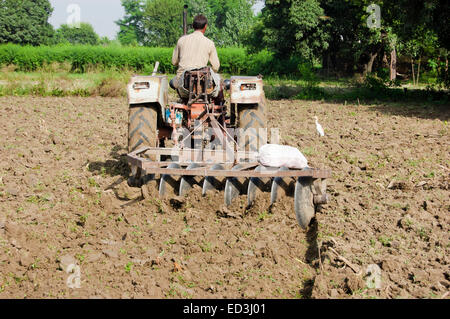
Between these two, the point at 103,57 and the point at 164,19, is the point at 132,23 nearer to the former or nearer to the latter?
the point at 164,19

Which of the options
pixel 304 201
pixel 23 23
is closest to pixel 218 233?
pixel 304 201

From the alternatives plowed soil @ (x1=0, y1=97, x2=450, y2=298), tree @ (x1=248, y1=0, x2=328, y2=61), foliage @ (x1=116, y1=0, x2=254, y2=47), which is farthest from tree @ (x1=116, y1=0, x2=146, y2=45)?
plowed soil @ (x1=0, y1=97, x2=450, y2=298)

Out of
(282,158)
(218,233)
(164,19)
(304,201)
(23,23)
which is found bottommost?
(218,233)

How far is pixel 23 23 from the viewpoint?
58.9m

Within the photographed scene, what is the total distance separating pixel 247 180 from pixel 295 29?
951 inches

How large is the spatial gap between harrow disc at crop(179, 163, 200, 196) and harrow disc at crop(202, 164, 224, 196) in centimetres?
21

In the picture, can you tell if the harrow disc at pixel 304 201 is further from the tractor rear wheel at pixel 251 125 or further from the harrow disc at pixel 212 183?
the tractor rear wheel at pixel 251 125

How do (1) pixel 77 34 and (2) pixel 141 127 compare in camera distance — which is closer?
(2) pixel 141 127

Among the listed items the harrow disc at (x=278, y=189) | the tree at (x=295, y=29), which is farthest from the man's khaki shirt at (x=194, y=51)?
the tree at (x=295, y=29)

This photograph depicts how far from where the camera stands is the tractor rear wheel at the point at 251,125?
6139 mm

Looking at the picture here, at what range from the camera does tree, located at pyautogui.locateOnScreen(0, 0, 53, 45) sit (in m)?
57.9

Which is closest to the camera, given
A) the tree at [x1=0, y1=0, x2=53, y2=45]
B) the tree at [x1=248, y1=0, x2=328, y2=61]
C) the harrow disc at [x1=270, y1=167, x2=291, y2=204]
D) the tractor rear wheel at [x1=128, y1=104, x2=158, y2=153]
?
the harrow disc at [x1=270, y1=167, x2=291, y2=204]

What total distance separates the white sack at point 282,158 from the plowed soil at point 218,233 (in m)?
0.37

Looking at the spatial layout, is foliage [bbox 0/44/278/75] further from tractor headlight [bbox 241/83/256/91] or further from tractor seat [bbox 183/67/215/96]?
tractor seat [bbox 183/67/215/96]
